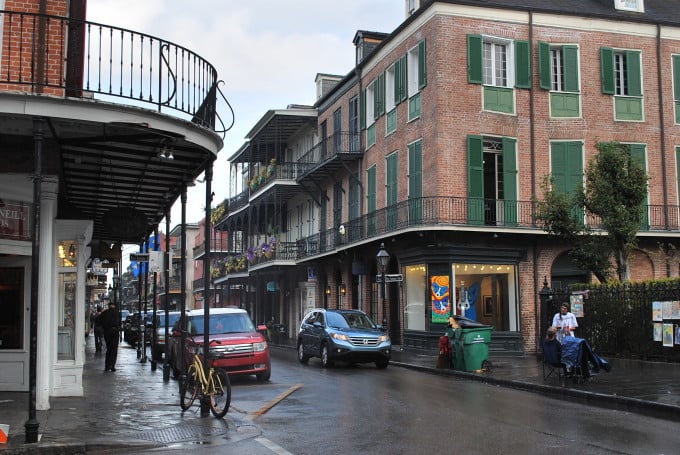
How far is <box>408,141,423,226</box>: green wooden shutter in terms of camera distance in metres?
26.2

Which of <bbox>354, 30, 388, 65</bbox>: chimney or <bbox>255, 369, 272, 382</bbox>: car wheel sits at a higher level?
<bbox>354, 30, 388, 65</bbox>: chimney

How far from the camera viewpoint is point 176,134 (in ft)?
32.8

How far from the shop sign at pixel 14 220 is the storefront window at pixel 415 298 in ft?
54.2

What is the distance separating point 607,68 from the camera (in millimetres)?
27594

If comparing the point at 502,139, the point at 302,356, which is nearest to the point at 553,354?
the point at 302,356

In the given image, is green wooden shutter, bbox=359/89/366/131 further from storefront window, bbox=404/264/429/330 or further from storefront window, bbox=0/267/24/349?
storefront window, bbox=0/267/24/349

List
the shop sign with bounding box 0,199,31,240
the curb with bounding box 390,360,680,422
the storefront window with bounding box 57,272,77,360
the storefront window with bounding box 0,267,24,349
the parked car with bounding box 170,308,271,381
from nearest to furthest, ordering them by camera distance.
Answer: the shop sign with bounding box 0,199,31,240 → the curb with bounding box 390,360,680,422 → the storefront window with bounding box 0,267,24,349 → the storefront window with bounding box 57,272,77,360 → the parked car with bounding box 170,308,271,381

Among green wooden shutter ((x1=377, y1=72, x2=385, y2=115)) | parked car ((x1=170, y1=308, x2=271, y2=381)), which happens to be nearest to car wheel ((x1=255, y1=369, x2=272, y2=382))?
parked car ((x1=170, y1=308, x2=271, y2=381))

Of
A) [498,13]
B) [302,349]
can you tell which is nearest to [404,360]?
[302,349]

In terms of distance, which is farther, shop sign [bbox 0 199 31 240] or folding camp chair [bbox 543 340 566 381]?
folding camp chair [bbox 543 340 566 381]

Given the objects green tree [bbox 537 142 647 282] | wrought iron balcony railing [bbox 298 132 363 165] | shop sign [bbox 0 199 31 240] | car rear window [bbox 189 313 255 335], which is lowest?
car rear window [bbox 189 313 255 335]

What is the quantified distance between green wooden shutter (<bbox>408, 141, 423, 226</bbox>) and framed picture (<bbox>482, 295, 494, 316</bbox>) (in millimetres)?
3768

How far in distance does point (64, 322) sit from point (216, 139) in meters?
5.62

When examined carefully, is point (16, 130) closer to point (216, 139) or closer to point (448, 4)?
point (216, 139)
